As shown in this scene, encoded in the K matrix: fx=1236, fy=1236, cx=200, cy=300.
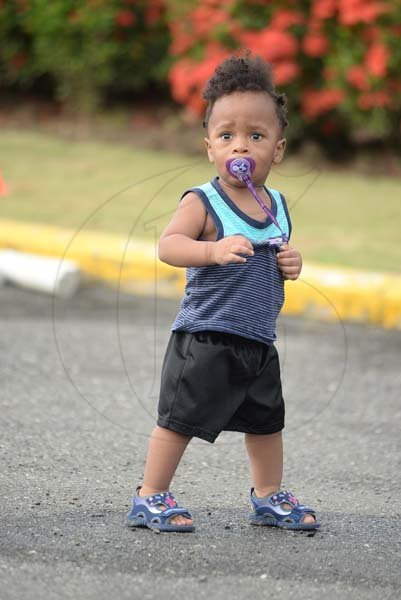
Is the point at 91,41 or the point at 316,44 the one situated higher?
the point at 91,41

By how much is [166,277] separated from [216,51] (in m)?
3.61

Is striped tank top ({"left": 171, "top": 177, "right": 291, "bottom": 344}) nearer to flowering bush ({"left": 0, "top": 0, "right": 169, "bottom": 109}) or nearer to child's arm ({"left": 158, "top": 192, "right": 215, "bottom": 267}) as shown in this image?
child's arm ({"left": 158, "top": 192, "right": 215, "bottom": 267})

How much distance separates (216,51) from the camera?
10.1 metres

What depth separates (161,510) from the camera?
3.36m

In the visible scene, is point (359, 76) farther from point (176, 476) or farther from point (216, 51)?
point (176, 476)

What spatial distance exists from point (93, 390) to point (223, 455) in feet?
3.21

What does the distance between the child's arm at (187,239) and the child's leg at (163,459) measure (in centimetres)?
47

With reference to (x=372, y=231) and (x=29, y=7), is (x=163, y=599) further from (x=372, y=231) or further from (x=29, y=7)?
(x=29, y=7)

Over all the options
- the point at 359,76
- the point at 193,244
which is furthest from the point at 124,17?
the point at 193,244

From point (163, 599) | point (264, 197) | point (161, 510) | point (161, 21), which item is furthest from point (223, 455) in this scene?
point (161, 21)

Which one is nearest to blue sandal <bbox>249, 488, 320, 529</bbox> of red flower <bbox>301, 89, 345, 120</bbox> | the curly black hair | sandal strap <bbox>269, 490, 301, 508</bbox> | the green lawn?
sandal strap <bbox>269, 490, 301, 508</bbox>

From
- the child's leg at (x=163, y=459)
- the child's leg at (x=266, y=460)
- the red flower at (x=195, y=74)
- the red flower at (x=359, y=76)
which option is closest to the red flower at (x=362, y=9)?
the red flower at (x=359, y=76)

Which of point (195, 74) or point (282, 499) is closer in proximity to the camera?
point (282, 499)

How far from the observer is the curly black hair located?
3.32 meters
